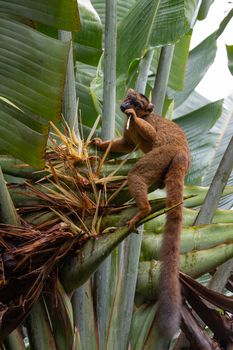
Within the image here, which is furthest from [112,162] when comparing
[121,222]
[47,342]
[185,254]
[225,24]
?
[225,24]

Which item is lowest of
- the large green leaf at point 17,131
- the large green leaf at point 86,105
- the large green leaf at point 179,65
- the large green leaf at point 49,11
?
the large green leaf at point 17,131

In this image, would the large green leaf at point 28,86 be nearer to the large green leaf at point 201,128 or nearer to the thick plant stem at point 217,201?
the thick plant stem at point 217,201

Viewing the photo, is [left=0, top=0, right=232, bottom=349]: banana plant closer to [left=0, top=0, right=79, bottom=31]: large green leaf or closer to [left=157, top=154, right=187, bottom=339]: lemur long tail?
[left=0, top=0, right=79, bottom=31]: large green leaf

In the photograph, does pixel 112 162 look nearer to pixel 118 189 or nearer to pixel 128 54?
pixel 118 189

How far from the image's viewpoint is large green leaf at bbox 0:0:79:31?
2.77 metres

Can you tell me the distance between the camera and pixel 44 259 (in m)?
2.66

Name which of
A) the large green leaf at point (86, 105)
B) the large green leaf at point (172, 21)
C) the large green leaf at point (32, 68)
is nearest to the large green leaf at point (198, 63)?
the large green leaf at point (86, 105)

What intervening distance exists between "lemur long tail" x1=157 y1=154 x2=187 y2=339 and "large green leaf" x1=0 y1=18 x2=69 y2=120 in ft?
1.73

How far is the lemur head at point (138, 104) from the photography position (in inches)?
119

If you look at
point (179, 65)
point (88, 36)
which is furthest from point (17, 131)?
point (179, 65)

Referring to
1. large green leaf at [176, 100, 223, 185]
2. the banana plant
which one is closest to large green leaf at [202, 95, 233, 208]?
large green leaf at [176, 100, 223, 185]

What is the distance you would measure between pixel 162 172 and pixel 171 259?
0.35 metres

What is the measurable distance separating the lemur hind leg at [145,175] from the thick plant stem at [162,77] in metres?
0.37

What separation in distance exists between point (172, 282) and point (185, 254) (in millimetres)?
336
